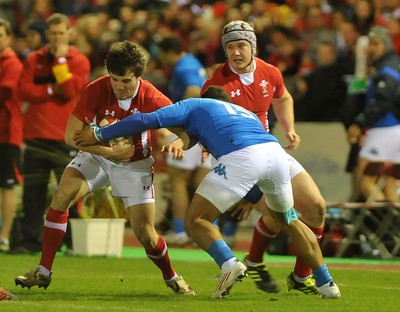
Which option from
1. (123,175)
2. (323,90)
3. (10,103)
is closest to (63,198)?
(123,175)

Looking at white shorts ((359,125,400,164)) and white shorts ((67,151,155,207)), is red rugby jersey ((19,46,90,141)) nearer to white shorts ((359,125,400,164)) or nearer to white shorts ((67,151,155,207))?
white shorts ((359,125,400,164))

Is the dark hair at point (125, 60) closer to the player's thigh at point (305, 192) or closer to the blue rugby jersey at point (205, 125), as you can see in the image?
the blue rugby jersey at point (205, 125)

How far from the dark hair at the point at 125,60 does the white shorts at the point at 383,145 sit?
630 centimetres

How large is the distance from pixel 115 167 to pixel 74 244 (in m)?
4.67

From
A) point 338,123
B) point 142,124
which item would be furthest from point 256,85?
point 338,123

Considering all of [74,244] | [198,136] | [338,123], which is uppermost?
[198,136]

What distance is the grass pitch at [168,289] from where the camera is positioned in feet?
29.8

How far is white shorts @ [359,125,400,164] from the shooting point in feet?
50.7

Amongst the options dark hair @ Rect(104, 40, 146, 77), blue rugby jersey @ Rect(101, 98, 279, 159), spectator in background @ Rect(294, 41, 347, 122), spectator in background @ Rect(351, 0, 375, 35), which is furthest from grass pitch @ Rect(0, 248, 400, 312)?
spectator in background @ Rect(351, 0, 375, 35)

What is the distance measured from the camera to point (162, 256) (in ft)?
33.7

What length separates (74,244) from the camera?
14680 millimetres

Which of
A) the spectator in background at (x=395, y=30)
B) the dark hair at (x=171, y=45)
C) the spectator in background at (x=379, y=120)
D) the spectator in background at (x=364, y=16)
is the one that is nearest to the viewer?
the spectator in background at (x=379, y=120)

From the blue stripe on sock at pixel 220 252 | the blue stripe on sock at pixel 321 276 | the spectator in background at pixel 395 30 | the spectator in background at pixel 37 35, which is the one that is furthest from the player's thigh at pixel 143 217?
the spectator in background at pixel 395 30

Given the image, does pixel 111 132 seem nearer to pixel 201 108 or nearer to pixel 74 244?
pixel 201 108
